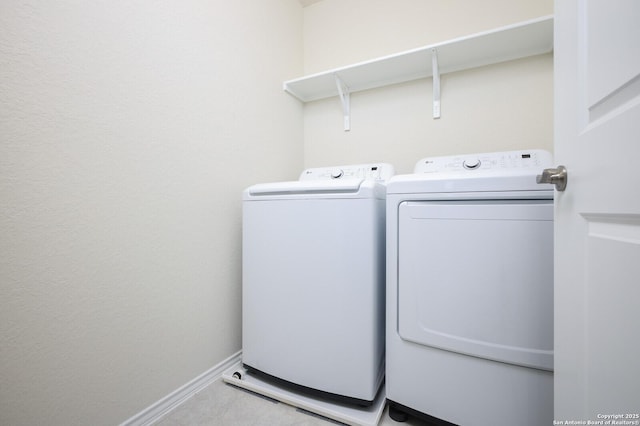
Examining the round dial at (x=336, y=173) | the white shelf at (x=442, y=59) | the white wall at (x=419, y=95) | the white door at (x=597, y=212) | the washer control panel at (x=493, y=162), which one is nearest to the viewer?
the white door at (x=597, y=212)

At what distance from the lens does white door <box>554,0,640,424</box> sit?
0.42 m

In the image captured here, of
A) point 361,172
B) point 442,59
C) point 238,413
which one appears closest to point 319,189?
point 361,172

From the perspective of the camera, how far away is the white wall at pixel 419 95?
1550mm

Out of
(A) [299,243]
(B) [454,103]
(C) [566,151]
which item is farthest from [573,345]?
(B) [454,103]

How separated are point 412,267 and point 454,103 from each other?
1.27m

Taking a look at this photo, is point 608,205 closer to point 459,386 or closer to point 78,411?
point 459,386

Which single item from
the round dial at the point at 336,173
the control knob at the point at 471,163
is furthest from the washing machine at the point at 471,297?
the round dial at the point at 336,173

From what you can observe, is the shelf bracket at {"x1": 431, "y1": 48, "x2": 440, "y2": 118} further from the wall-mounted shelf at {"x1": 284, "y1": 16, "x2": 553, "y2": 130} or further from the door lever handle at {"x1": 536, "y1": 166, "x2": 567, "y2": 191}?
the door lever handle at {"x1": 536, "y1": 166, "x2": 567, "y2": 191}

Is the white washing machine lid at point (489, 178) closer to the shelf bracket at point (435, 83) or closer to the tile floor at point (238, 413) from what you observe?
the shelf bracket at point (435, 83)

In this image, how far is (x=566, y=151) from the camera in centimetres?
60

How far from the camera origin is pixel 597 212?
50 cm

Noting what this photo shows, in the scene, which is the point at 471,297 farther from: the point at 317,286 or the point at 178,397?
Answer: the point at 178,397

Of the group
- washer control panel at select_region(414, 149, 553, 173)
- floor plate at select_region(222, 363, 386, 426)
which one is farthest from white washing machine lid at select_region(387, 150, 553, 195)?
floor plate at select_region(222, 363, 386, 426)

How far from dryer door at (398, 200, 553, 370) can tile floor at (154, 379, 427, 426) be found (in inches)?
18.3
